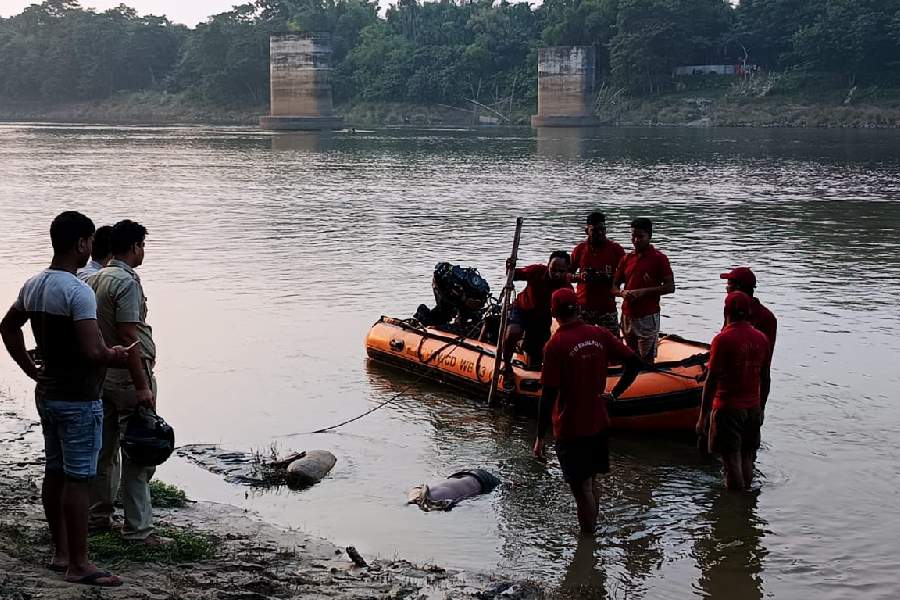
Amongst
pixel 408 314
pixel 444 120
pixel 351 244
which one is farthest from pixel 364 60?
pixel 408 314

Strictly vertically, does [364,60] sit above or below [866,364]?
above

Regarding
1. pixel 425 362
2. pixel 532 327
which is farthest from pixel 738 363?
pixel 425 362

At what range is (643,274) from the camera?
33.6 ft

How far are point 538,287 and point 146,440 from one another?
16.1ft

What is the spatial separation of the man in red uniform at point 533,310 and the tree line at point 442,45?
87384mm

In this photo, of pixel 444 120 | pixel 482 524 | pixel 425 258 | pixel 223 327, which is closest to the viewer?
pixel 482 524

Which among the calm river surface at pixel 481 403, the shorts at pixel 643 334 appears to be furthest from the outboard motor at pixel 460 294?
the shorts at pixel 643 334

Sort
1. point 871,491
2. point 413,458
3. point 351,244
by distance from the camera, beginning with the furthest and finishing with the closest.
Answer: point 351,244, point 413,458, point 871,491

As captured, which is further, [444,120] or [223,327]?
[444,120]

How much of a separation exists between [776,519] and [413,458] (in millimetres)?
3099

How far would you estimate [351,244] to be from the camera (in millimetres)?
24250

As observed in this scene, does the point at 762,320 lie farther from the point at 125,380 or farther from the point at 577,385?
the point at 125,380

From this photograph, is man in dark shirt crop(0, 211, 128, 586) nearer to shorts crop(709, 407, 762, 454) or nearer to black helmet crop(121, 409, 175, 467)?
black helmet crop(121, 409, 175, 467)

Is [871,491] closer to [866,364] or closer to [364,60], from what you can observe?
[866,364]
